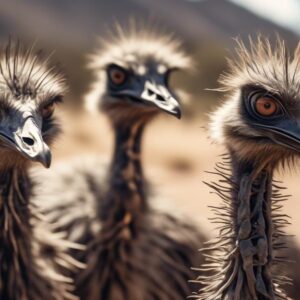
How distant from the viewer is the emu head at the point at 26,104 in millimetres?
3332

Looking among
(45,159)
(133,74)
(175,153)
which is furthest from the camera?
(175,153)

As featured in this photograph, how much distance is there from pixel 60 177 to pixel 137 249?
78cm

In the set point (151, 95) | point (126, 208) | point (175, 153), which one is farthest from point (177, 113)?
point (175, 153)

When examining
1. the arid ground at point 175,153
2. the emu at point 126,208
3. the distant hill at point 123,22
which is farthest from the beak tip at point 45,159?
the distant hill at point 123,22

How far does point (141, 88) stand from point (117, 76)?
0.28 meters

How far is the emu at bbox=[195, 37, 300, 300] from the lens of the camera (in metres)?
3.34

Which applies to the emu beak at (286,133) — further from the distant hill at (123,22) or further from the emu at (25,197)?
the distant hill at (123,22)

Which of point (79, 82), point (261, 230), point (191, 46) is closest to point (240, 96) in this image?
point (261, 230)

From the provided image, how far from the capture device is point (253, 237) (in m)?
3.39

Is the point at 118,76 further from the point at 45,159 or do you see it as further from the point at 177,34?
the point at 177,34

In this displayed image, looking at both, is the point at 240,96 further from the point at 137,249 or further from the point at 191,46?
the point at 191,46

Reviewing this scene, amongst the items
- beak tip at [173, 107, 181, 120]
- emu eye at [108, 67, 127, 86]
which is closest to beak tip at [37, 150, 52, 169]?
beak tip at [173, 107, 181, 120]

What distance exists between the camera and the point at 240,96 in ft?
11.6

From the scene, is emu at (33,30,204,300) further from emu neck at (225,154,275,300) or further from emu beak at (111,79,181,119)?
emu neck at (225,154,275,300)
